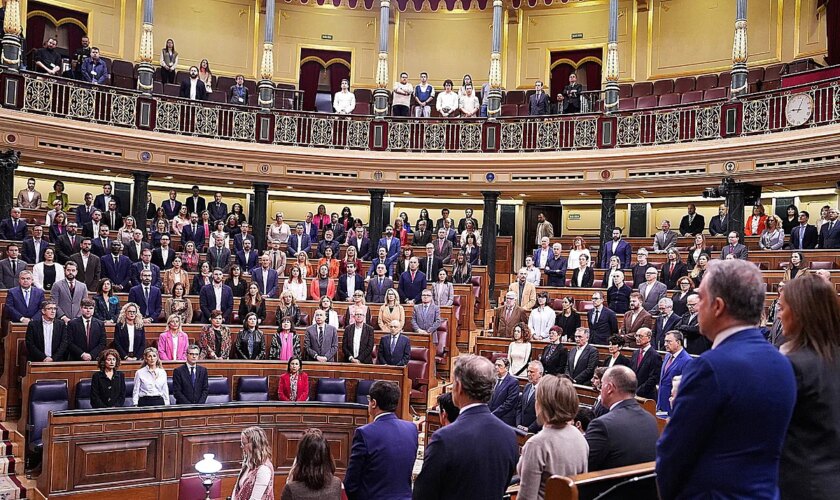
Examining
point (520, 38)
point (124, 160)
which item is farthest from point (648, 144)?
point (124, 160)

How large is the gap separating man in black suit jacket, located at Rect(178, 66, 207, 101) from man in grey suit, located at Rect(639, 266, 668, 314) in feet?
27.4

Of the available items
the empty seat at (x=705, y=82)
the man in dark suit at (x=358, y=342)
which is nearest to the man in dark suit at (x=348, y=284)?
the man in dark suit at (x=358, y=342)

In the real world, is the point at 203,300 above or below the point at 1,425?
above

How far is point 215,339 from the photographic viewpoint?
808 centimetres

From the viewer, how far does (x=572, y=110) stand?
13984 mm

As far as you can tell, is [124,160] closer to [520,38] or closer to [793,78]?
[520,38]

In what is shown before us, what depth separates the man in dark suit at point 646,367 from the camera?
22.2 feet

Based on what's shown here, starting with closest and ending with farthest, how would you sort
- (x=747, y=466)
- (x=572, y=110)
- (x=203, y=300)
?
(x=747, y=466)
(x=203, y=300)
(x=572, y=110)

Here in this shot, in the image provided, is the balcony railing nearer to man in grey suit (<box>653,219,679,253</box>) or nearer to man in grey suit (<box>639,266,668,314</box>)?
man in grey suit (<box>653,219,679,253</box>)

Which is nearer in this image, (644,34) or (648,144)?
(648,144)

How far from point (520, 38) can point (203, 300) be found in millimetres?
10300

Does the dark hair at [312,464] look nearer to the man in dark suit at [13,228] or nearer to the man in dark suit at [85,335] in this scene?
the man in dark suit at [85,335]

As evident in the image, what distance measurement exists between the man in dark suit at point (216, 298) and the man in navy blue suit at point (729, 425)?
7744 millimetres

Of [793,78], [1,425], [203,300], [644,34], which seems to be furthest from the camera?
[644,34]
